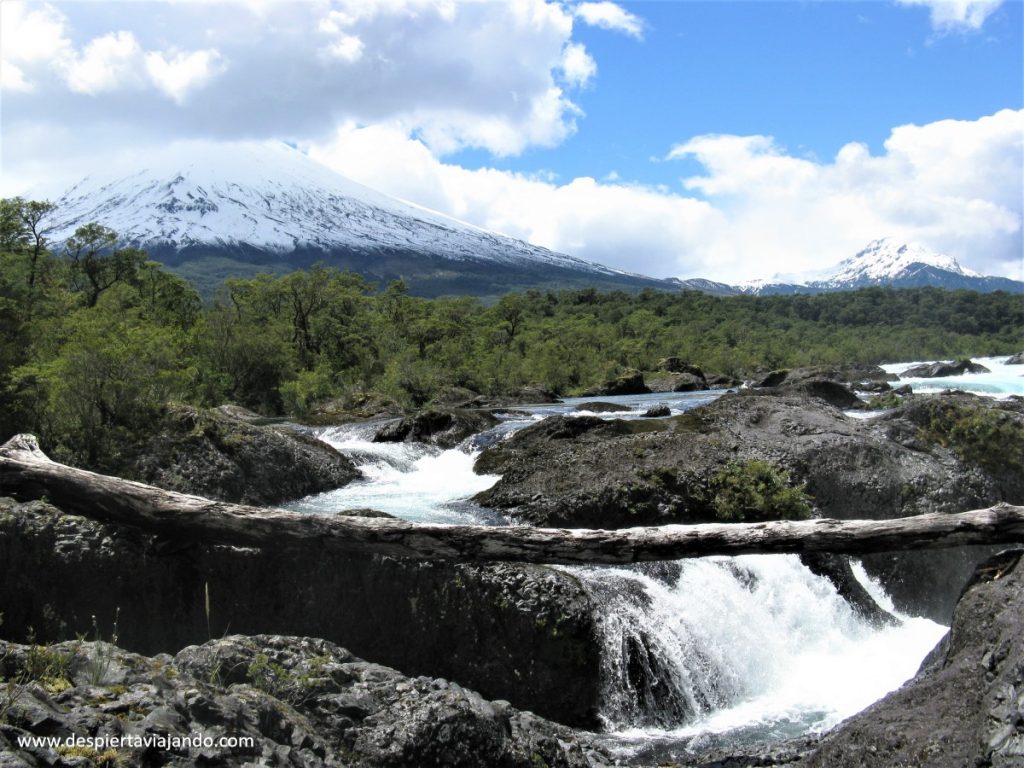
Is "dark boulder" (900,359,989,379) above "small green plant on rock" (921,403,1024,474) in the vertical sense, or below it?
above

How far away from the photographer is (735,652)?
813 cm

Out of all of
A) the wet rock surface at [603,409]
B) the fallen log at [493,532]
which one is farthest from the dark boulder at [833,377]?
the fallen log at [493,532]

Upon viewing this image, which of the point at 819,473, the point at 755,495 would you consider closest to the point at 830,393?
the point at 819,473

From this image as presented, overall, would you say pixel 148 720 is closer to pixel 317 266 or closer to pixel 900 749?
pixel 900 749

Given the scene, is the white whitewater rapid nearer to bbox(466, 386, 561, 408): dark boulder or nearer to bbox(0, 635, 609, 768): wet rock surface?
bbox(0, 635, 609, 768): wet rock surface

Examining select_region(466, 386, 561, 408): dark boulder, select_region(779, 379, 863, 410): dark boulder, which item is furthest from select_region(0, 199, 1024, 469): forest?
select_region(779, 379, 863, 410): dark boulder

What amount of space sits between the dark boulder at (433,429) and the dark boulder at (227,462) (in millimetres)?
4228

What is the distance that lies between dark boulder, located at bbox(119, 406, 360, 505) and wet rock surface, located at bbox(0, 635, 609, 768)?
27.0ft

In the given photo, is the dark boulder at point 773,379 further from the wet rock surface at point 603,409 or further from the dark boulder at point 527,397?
the wet rock surface at point 603,409

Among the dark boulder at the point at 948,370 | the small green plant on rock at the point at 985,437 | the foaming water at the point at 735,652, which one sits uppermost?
the dark boulder at the point at 948,370

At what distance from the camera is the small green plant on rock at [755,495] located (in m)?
10.7

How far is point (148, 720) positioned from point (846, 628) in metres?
8.44

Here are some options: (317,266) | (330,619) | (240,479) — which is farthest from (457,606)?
(317,266)

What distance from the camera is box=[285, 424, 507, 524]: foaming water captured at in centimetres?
1226
